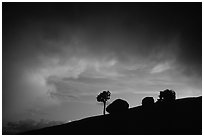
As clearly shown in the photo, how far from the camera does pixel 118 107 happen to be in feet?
175

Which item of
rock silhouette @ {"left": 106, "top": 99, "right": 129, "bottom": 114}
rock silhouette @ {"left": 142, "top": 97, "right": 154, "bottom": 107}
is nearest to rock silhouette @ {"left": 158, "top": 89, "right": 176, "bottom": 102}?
rock silhouette @ {"left": 142, "top": 97, "right": 154, "bottom": 107}

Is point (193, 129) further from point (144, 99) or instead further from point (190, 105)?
point (144, 99)

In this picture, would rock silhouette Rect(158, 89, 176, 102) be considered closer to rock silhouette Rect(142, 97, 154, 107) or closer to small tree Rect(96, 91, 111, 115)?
rock silhouette Rect(142, 97, 154, 107)

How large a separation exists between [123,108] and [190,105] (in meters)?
20.4

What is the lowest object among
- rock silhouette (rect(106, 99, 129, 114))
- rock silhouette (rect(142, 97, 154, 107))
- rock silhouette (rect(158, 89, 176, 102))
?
rock silhouette (rect(106, 99, 129, 114))

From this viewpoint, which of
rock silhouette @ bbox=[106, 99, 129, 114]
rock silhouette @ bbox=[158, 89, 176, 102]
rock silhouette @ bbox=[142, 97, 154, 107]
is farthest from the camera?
rock silhouette @ bbox=[158, 89, 176, 102]

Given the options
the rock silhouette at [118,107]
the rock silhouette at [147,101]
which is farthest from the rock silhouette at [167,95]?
the rock silhouette at [118,107]

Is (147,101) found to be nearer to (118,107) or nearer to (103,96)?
(118,107)

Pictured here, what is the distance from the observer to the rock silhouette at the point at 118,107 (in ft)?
173

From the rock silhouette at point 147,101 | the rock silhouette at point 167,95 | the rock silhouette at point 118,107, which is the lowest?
the rock silhouette at point 118,107

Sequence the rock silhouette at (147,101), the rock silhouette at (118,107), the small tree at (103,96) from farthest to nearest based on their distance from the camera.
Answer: the small tree at (103,96) → the rock silhouette at (118,107) → the rock silhouette at (147,101)

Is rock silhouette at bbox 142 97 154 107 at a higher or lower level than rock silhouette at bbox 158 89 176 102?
lower

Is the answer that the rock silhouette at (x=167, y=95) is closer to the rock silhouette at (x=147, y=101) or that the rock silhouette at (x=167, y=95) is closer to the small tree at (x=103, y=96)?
the rock silhouette at (x=147, y=101)

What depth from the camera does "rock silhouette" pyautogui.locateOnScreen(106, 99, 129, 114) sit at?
173 ft
